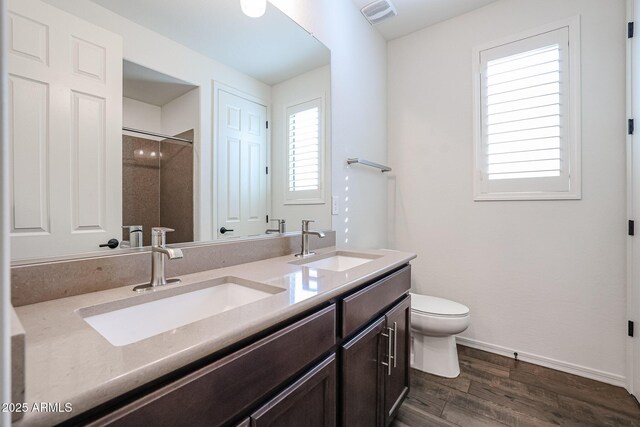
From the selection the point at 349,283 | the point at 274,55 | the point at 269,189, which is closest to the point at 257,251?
the point at 269,189

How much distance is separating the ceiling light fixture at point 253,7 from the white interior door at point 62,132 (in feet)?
2.10

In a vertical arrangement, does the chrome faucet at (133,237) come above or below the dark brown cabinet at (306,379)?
above

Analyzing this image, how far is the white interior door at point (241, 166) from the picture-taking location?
4.15ft

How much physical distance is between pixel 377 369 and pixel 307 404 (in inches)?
19.3

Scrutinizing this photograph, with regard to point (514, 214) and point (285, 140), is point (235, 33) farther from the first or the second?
point (514, 214)

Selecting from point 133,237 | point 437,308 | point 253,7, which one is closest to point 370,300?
point 133,237

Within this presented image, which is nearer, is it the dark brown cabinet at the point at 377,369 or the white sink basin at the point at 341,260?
the dark brown cabinet at the point at 377,369

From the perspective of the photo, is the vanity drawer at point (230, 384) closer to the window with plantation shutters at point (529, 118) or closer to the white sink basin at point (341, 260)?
the white sink basin at point (341, 260)

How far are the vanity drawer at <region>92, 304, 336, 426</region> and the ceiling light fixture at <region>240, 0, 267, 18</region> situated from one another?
138 centimetres

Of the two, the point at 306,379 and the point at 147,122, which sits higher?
the point at 147,122

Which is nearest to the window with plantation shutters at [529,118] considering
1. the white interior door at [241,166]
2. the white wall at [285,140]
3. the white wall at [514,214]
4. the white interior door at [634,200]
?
the white wall at [514,214]

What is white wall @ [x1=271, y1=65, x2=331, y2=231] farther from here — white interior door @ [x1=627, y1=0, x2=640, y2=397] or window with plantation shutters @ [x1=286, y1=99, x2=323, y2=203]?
white interior door @ [x1=627, y1=0, x2=640, y2=397]

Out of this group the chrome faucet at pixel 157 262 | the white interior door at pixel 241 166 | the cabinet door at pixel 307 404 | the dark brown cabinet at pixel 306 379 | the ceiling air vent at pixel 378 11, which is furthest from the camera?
the ceiling air vent at pixel 378 11

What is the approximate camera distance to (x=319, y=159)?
5.83 ft
